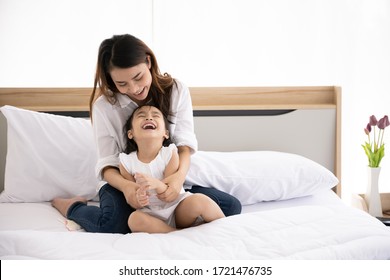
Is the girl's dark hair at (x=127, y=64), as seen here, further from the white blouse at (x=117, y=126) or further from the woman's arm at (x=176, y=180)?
the woman's arm at (x=176, y=180)

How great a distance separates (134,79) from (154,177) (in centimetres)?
22

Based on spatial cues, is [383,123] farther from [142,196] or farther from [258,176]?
[142,196]

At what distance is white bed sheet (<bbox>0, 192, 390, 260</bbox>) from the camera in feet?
3.05

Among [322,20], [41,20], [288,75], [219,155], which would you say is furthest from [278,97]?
[41,20]

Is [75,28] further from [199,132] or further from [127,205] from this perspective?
[127,205]

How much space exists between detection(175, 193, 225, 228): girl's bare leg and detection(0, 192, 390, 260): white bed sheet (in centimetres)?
7

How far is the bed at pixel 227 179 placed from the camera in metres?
0.96

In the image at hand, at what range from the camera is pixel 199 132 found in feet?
5.61

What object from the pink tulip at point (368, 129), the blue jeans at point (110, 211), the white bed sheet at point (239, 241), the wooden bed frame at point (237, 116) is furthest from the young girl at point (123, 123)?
the pink tulip at point (368, 129)

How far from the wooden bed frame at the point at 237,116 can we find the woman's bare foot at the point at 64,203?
414 millimetres

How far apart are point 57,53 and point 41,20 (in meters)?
0.11

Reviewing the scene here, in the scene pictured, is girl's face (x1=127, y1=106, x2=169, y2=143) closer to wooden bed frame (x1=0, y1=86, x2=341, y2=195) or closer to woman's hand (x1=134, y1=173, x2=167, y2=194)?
woman's hand (x1=134, y1=173, x2=167, y2=194)

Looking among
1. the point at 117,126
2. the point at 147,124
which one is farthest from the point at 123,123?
the point at 147,124

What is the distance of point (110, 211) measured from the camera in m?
1.19
